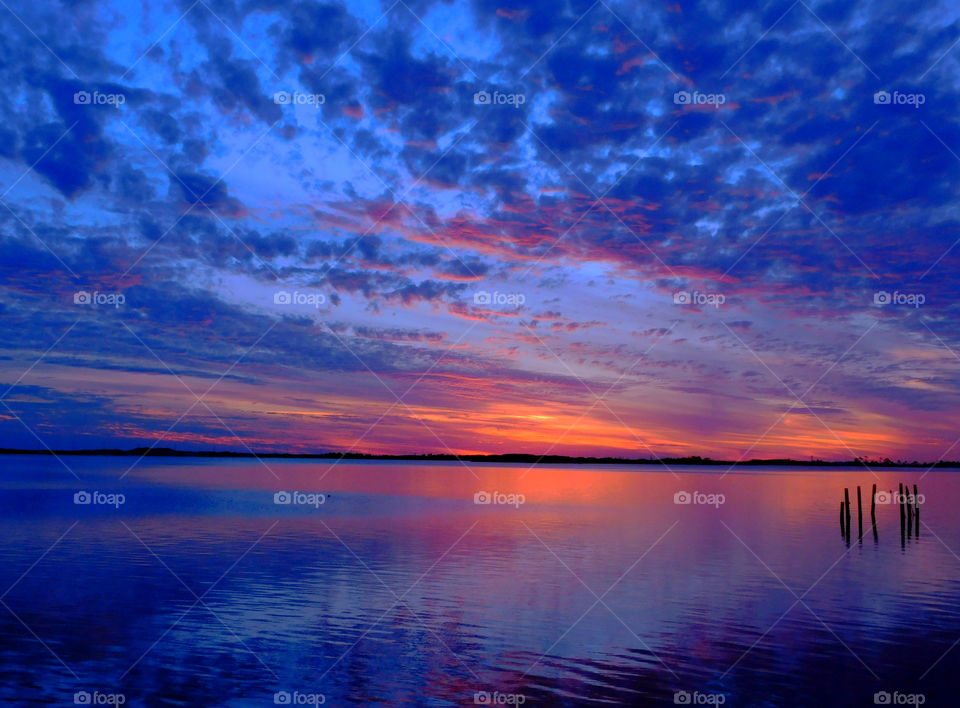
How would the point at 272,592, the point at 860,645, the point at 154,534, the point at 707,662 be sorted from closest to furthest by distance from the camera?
the point at 707,662 → the point at 860,645 → the point at 272,592 → the point at 154,534

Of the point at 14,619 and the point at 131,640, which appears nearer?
the point at 131,640

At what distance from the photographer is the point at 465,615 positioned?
24.5 metres

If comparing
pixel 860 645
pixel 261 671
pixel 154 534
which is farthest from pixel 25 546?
pixel 860 645

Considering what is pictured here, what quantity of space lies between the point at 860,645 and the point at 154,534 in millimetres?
37552

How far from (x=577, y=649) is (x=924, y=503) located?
275 feet

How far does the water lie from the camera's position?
1744cm

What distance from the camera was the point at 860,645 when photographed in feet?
71.8

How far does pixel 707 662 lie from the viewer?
64.2 ft

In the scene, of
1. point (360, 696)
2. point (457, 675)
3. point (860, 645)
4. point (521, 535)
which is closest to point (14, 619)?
point (360, 696)

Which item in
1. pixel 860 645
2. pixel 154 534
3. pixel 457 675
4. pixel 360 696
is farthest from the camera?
pixel 154 534

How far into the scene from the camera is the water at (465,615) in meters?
17.4

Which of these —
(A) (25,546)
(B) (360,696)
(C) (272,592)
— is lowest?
(B) (360,696)

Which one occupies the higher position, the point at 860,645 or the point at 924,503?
the point at 924,503

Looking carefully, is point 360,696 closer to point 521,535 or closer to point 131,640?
point 131,640
